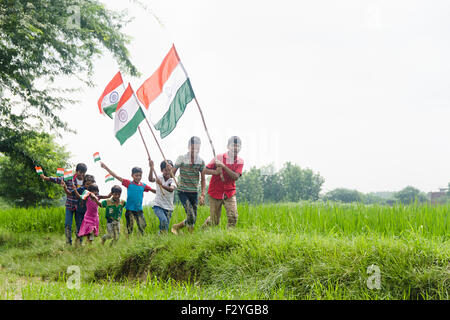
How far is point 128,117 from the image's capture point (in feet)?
23.7

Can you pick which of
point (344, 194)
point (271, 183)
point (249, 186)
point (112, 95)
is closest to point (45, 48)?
point (112, 95)

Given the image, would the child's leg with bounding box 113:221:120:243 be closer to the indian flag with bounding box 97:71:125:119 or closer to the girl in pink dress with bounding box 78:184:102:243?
the girl in pink dress with bounding box 78:184:102:243

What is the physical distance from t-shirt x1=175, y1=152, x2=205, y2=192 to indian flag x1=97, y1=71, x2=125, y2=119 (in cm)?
211

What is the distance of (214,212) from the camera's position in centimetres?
676

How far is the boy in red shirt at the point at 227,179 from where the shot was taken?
20.9ft

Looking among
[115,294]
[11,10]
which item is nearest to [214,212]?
[115,294]

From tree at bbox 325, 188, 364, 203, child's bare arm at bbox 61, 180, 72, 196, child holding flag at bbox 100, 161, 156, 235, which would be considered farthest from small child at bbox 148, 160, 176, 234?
tree at bbox 325, 188, 364, 203

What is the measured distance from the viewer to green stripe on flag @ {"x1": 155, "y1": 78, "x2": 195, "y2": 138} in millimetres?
6438

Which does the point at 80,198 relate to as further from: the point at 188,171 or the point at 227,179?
the point at 227,179

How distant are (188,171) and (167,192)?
0.81 meters

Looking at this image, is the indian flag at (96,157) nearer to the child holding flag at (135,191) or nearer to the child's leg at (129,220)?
the child holding flag at (135,191)

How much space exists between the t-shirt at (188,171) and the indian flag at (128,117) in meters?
1.29

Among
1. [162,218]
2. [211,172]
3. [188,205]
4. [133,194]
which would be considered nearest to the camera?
[211,172]
